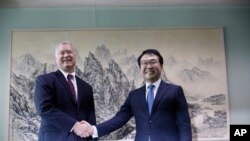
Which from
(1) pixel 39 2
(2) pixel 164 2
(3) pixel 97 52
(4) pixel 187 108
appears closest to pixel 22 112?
(3) pixel 97 52

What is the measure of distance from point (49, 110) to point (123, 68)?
27.3 inches

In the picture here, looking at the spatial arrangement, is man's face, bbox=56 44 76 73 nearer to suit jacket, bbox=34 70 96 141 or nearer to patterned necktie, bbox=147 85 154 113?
suit jacket, bbox=34 70 96 141

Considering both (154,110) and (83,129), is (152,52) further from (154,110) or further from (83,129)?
(83,129)

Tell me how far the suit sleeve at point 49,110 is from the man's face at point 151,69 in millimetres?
691

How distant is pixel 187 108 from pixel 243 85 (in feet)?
1.81

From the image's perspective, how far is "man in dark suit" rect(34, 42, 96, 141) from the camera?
2.32 meters

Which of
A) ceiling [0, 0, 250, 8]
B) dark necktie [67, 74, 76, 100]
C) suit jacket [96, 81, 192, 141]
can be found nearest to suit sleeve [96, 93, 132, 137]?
suit jacket [96, 81, 192, 141]

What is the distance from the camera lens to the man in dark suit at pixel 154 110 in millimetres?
2367

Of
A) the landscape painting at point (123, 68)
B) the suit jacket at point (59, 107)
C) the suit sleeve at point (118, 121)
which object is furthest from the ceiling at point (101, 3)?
the suit sleeve at point (118, 121)

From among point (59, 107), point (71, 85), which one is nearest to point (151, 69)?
point (71, 85)

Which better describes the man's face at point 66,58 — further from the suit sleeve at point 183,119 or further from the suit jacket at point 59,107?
the suit sleeve at point 183,119

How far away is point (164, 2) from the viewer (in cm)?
270

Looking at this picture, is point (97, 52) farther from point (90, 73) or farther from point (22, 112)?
point (22, 112)

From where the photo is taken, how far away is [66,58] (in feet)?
8.23
